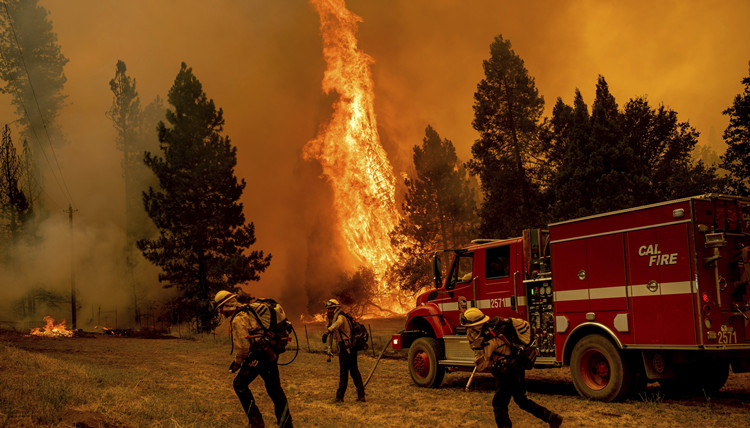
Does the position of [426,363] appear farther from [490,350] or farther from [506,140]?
[506,140]

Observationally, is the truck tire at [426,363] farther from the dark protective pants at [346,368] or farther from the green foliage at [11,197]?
the green foliage at [11,197]

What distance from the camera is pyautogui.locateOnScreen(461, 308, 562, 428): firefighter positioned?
7.33 meters

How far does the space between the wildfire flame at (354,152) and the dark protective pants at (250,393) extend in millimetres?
44280

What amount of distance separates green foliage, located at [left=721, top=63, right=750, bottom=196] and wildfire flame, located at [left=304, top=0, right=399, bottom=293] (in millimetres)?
29534

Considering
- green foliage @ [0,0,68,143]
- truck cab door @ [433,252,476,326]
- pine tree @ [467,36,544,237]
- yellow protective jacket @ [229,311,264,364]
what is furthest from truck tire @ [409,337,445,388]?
green foliage @ [0,0,68,143]

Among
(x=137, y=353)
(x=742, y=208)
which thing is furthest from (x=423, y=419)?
(x=137, y=353)

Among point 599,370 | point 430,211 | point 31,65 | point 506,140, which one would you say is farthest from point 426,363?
point 31,65

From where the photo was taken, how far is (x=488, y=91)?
38.7 metres

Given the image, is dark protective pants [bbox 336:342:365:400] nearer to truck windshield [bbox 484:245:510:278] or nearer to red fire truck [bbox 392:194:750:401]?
red fire truck [bbox 392:194:750:401]

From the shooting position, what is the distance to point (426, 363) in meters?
14.0

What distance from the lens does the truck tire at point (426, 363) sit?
13.7 m

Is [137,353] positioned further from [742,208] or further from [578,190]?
[578,190]

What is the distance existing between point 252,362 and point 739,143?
3251 centimetres

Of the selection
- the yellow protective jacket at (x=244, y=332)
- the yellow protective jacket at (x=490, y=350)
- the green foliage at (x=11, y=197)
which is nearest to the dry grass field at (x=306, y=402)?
the yellow protective jacket at (x=244, y=332)
